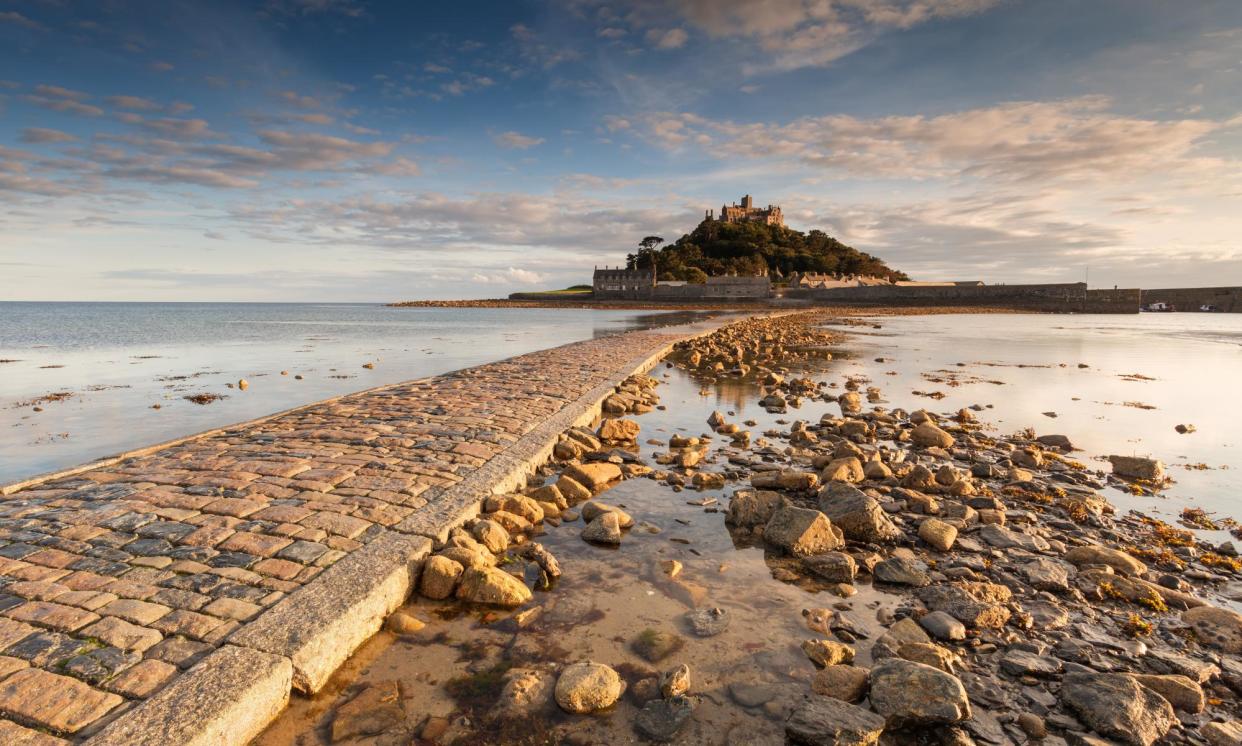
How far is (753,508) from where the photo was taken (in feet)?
16.7

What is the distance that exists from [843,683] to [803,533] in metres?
1.71

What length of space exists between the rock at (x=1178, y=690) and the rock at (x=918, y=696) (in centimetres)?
99

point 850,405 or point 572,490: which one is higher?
point 850,405

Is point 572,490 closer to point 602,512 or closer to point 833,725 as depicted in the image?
point 602,512

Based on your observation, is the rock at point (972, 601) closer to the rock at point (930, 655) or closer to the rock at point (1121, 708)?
the rock at point (930, 655)

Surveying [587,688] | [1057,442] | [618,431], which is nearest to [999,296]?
[1057,442]

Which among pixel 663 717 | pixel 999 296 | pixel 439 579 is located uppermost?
pixel 999 296

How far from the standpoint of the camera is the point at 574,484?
580cm

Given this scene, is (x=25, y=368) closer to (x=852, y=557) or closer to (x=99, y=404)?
(x=99, y=404)

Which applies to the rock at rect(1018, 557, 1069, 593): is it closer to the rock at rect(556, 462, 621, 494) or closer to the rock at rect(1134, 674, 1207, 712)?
the rock at rect(1134, 674, 1207, 712)

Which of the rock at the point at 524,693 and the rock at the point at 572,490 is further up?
the rock at the point at 572,490

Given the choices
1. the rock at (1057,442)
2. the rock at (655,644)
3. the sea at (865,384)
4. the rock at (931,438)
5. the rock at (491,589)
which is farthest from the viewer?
the rock at (1057,442)

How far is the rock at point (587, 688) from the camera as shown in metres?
2.80

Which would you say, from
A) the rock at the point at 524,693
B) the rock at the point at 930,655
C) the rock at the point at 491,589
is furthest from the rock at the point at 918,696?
the rock at the point at 491,589
